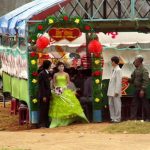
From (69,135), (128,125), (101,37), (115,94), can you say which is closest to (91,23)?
(115,94)

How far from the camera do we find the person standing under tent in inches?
670

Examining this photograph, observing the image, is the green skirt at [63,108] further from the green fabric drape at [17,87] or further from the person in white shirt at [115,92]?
the green fabric drape at [17,87]

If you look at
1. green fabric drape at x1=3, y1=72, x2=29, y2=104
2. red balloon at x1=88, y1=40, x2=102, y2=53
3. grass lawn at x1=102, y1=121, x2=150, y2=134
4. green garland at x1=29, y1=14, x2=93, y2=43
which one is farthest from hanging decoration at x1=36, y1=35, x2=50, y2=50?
grass lawn at x1=102, y1=121, x2=150, y2=134

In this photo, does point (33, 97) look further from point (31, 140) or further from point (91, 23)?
point (31, 140)

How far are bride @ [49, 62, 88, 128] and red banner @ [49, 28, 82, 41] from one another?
2.67 feet

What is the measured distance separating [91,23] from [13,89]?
4.14 meters

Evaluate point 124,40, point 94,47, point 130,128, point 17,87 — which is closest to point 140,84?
point 94,47

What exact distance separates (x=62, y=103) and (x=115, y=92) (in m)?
1.38

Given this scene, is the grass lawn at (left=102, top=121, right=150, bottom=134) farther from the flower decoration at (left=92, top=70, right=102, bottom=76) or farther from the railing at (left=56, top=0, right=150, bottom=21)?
the railing at (left=56, top=0, right=150, bottom=21)

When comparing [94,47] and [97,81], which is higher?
[94,47]

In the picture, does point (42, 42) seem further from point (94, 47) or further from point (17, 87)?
point (17, 87)

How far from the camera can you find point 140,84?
17094mm

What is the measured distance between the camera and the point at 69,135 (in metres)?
14.0

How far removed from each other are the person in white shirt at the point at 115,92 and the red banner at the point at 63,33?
135 cm
